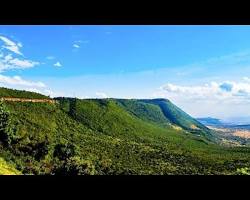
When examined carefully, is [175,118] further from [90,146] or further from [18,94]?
[90,146]

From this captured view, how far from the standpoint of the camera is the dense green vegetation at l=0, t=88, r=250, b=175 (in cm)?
2834

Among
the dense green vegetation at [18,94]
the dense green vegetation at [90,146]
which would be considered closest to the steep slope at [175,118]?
the dense green vegetation at [90,146]

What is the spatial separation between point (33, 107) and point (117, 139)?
10873 millimetres

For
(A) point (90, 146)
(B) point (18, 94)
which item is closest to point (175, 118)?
(B) point (18, 94)

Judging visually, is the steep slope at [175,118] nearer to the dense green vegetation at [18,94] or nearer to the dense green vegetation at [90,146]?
the dense green vegetation at [90,146]

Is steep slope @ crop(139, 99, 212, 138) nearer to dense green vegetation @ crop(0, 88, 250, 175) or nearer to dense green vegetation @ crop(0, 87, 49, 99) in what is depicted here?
dense green vegetation @ crop(0, 88, 250, 175)

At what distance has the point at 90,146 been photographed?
1571 inches
